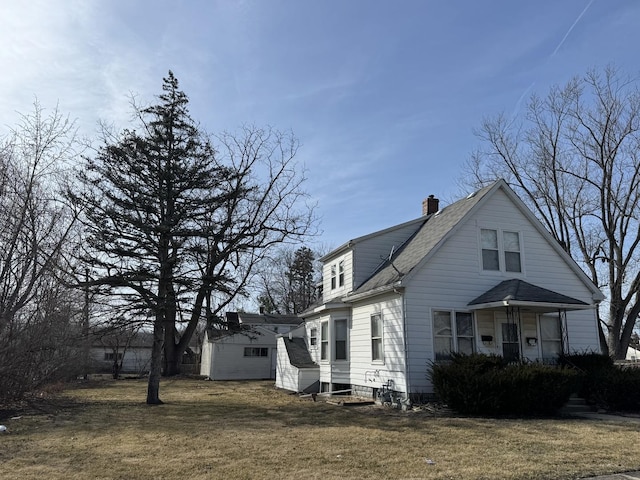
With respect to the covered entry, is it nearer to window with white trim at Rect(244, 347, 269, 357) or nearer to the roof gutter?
the roof gutter

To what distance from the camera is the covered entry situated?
14.0 m

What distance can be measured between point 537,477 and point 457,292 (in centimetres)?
881

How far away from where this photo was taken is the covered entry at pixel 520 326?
45.9 ft

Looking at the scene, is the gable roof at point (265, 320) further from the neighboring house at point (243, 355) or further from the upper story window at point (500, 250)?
the upper story window at point (500, 250)

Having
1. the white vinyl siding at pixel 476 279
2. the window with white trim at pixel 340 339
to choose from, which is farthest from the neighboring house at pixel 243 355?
the white vinyl siding at pixel 476 279

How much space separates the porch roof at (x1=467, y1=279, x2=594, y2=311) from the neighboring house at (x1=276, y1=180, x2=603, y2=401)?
0.03 metres

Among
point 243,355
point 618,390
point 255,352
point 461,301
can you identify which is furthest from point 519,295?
point 243,355

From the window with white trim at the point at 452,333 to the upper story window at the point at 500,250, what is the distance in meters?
1.97

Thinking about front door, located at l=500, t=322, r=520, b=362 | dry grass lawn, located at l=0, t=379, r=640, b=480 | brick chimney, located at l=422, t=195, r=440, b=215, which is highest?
brick chimney, located at l=422, t=195, r=440, b=215

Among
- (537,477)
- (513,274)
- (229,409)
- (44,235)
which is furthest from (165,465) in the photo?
(513,274)

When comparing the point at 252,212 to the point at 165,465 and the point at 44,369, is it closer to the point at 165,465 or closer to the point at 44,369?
the point at 44,369

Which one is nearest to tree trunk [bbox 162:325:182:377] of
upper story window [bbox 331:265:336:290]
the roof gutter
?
upper story window [bbox 331:265:336:290]

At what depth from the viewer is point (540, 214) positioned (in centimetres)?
2977

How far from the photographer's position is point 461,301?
568 inches
